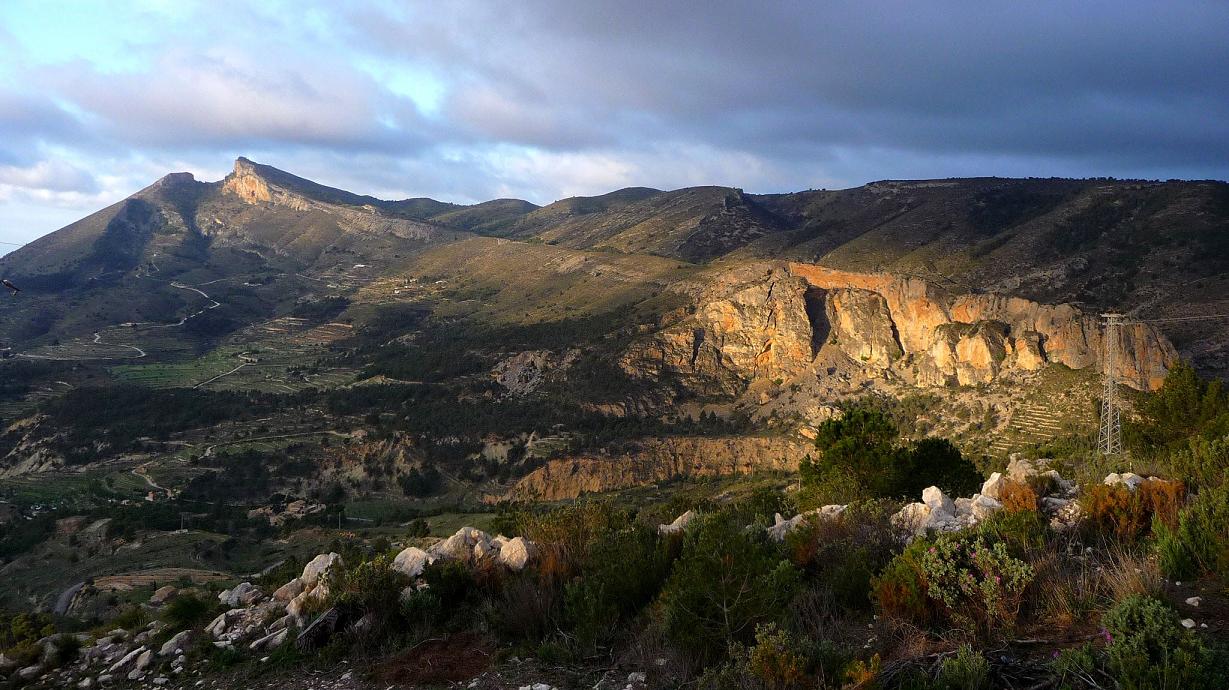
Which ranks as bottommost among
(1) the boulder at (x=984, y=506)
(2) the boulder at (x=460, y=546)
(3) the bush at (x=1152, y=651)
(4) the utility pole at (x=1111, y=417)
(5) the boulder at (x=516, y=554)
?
(4) the utility pole at (x=1111, y=417)

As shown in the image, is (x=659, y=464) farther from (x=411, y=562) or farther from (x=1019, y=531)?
(x=1019, y=531)

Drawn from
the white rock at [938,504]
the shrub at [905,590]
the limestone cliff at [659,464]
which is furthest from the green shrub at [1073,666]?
the limestone cliff at [659,464]

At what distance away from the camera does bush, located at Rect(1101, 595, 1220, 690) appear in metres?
4.23

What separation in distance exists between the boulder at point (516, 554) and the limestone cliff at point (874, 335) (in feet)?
143

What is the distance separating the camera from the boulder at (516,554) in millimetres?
10469

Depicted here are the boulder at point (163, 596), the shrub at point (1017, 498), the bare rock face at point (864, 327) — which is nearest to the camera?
the shrub at point (1017, 498)

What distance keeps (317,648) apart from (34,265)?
596 feet

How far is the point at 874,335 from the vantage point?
61938mm

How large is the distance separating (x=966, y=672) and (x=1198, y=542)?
3.64 metres

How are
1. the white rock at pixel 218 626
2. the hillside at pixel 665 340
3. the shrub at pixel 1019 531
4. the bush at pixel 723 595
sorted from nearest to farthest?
the bush at pixel 723 595
the shrub at pixel 1019 531
the white rock at pixel 218 626
the hillside at pixel 665 340

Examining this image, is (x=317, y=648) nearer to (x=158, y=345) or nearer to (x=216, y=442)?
(x=216, y=442)

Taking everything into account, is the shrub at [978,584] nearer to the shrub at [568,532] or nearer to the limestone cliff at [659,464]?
the shrub at [568,532]

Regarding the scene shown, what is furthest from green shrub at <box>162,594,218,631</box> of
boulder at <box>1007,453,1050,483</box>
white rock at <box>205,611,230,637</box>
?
boulder at <box>1007,453,1050,483</box>

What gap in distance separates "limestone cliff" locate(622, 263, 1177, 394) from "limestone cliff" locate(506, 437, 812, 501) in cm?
1137
